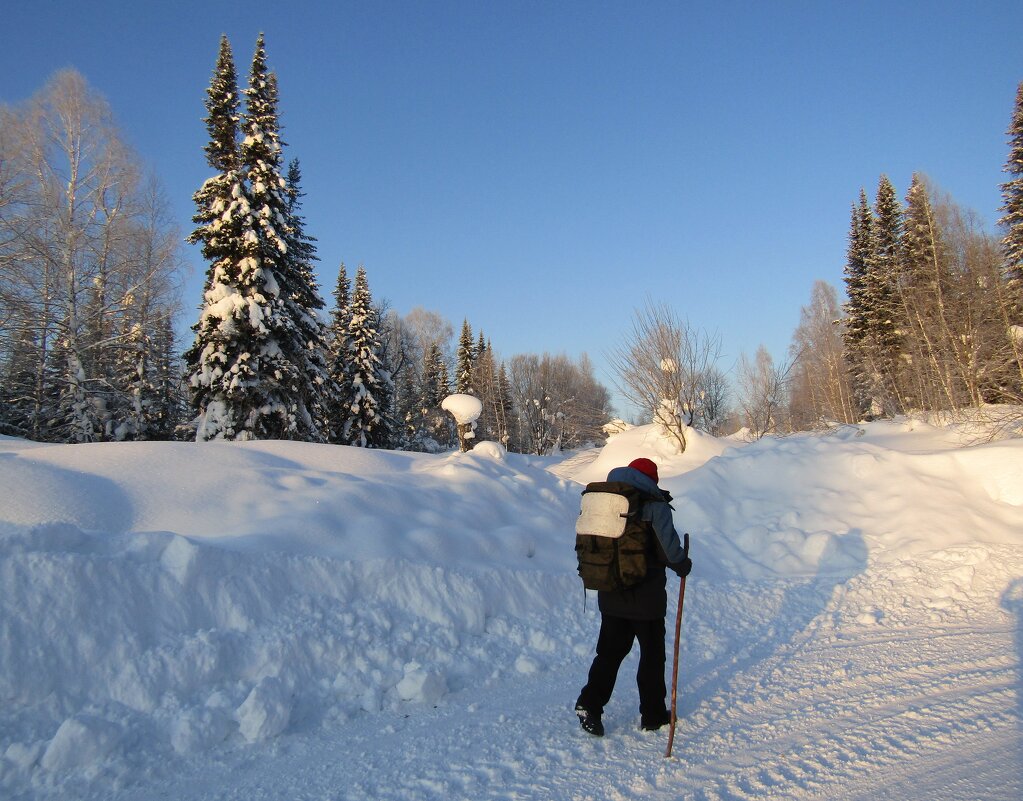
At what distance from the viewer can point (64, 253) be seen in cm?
1532

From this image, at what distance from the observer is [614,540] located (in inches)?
141

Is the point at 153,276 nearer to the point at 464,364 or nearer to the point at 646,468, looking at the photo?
the point at 646,468

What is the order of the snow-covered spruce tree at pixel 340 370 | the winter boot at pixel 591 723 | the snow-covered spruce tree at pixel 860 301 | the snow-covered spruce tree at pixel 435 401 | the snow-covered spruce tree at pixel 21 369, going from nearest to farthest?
the winter boot at pixel 591 723 < the snow-covered spruce tree at pixel 21 369 < the snow-covered spruce tree at pixel 340 370 < the snow-covered spruce tree at pixel 860 301 < the snow-covered spruce tree at pixel 435 401

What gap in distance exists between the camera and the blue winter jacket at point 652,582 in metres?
3.55

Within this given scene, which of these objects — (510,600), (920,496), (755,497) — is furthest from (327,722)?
(920,496)

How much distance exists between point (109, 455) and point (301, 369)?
486 inches

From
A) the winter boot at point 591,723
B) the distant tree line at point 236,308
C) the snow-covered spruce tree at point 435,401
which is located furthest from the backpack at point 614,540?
the snow-covered spruce tree at point 435,401

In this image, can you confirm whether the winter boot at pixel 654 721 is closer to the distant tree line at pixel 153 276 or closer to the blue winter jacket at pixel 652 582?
the blue winter jacket at pixel 652 582

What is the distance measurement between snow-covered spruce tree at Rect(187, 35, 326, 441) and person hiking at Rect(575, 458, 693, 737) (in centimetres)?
1481

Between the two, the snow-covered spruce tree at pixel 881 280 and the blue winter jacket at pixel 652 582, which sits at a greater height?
the snow-covered spruce tree at pixel 881 280

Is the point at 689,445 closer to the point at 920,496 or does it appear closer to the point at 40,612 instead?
the point at 920,496

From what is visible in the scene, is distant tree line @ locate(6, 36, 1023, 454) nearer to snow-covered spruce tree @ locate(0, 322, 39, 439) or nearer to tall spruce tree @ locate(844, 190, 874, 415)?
snow-covered spruce tree @ locate(0, 322, 39, 439)

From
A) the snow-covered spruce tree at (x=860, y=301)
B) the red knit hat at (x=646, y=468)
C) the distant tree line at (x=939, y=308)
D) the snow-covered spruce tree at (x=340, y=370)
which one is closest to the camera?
the red knit hat at (x=646, y=468)

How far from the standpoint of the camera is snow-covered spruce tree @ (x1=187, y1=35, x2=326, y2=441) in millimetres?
15906
